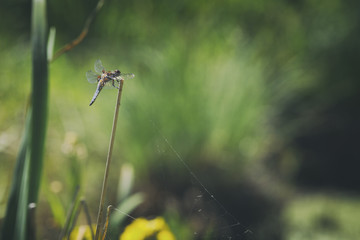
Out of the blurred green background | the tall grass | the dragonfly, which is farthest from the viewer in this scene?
the blurred green background

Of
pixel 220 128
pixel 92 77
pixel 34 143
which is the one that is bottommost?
pixel 220 128

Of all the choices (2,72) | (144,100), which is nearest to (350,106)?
(144,100)

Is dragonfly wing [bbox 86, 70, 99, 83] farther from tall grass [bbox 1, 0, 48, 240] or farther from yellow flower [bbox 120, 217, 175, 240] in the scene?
yellow flower [bbox 120, 217, 175, 240]

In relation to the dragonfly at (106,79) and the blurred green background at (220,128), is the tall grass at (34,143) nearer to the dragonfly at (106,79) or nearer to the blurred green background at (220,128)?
the dragonfly at (106,79)

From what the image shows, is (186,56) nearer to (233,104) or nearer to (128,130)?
(233,104)

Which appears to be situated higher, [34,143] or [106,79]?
[106,79]

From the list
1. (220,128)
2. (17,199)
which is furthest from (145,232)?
(220,128)

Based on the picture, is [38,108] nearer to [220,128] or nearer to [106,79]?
[106,79]

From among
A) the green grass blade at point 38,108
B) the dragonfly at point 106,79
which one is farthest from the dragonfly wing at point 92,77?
the green grass blade at point 38,108

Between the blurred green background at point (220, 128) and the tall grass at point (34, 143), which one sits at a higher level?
the tall grass at point (34, 143)

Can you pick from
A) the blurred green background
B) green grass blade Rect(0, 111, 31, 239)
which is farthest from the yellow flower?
the blurred green background
